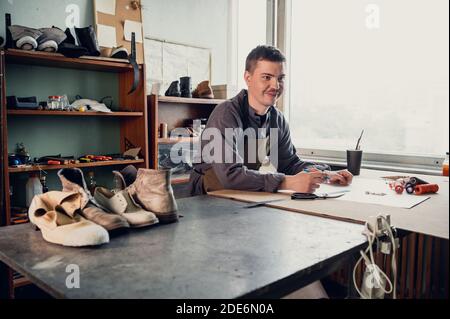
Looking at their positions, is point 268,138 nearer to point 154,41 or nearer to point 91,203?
point 91,203

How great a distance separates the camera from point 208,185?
1889mm

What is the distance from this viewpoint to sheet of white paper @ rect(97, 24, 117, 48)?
2883mm

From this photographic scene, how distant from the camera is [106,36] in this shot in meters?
2.93

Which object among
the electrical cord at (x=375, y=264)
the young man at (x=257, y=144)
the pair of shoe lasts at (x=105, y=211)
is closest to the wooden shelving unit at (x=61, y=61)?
the young man at (x=257, y=144)

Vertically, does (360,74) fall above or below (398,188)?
above

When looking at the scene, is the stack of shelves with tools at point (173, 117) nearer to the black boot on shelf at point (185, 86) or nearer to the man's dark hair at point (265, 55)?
the black boot on shelf at point (185, 86)

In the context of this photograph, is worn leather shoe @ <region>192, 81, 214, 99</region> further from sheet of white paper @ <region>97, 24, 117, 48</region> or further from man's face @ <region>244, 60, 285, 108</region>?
man's face @ <region>244, 60, 285, 108</region>

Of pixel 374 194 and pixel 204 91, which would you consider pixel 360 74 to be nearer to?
pixel 204 91

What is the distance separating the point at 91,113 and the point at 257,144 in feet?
3.76

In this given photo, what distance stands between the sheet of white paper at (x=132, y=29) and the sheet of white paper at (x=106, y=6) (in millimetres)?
128

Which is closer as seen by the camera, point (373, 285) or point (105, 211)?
point (373, 285)

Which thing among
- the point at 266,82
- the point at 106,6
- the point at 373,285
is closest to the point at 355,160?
the point at 266,82

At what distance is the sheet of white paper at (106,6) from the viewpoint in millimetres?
2869

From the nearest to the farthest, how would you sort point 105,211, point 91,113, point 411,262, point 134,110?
point 411,262 < point 105,211 < point 91,113 < point 134,110
